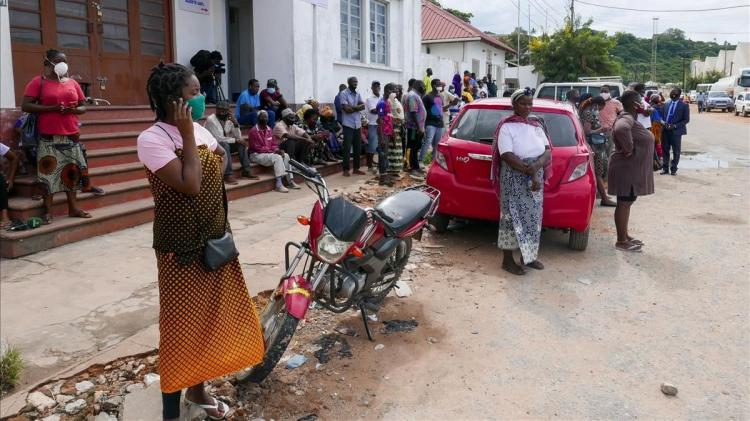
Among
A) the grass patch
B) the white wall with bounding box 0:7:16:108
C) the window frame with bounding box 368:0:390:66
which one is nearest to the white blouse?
the grass patch

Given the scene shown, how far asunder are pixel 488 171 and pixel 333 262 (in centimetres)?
301

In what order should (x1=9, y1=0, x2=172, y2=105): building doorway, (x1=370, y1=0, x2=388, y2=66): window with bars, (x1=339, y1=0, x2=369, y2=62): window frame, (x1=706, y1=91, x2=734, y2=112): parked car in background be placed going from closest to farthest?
(x1=9, y1=0, x2=172, y2=105): building doorway < (x1=339, y1=0, x2=369, y2=62): window frame < (x1=370, y1=0, x2=388, y2=66): window with bars < (x1=706, y1=91, x2=734, y2=112): parked car in background

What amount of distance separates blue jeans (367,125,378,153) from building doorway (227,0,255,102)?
12.1 ft

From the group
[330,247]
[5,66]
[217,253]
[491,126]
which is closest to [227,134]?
[5,66]

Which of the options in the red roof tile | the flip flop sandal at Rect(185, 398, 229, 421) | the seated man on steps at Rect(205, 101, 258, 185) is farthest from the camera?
the red roof tile

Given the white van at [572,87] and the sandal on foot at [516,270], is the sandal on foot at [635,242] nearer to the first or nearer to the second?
the sandal on foot at [516,270]

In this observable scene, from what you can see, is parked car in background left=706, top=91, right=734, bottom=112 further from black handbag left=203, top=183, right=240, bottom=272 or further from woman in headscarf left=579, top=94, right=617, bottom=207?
black handbag left=203, top=183, right=240, bottom=272

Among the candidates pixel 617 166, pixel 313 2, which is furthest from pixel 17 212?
pixel 313 2

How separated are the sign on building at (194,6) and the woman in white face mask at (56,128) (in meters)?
4.94

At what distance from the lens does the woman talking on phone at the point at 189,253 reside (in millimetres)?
2484

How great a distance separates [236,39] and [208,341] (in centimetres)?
1197

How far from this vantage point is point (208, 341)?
2797mm

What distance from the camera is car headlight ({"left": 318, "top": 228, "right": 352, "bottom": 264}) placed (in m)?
3.44

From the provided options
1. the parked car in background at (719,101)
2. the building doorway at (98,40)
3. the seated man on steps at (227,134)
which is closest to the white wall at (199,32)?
the building doorway at (98,40)
